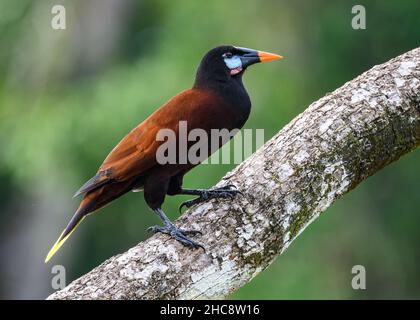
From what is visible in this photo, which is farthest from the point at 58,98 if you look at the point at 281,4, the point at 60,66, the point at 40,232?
the point at 281,4

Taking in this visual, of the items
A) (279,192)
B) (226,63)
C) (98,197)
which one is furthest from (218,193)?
(226,63)

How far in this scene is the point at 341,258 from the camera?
9.77 meters

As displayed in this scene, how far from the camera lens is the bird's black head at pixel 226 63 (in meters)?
4.31

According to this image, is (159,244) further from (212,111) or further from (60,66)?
(60,66)

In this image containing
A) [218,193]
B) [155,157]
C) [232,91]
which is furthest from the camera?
[232,91]

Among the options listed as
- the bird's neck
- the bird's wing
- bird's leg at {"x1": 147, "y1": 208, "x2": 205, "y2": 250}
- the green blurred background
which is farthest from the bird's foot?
the green blurred background

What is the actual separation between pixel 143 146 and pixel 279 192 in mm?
721

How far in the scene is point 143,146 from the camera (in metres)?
4.04

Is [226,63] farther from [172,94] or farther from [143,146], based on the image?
[172,94]

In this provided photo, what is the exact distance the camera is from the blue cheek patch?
4355 millimetres

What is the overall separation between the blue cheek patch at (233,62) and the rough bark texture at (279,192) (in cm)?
59

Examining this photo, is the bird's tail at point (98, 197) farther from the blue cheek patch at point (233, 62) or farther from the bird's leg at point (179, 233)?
the blue cheek patch at point (233, 62)

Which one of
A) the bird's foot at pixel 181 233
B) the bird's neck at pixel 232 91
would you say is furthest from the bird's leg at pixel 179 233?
the bird's neck at pixel 232 91

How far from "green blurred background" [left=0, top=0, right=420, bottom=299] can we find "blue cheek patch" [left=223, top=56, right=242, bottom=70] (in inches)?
183
